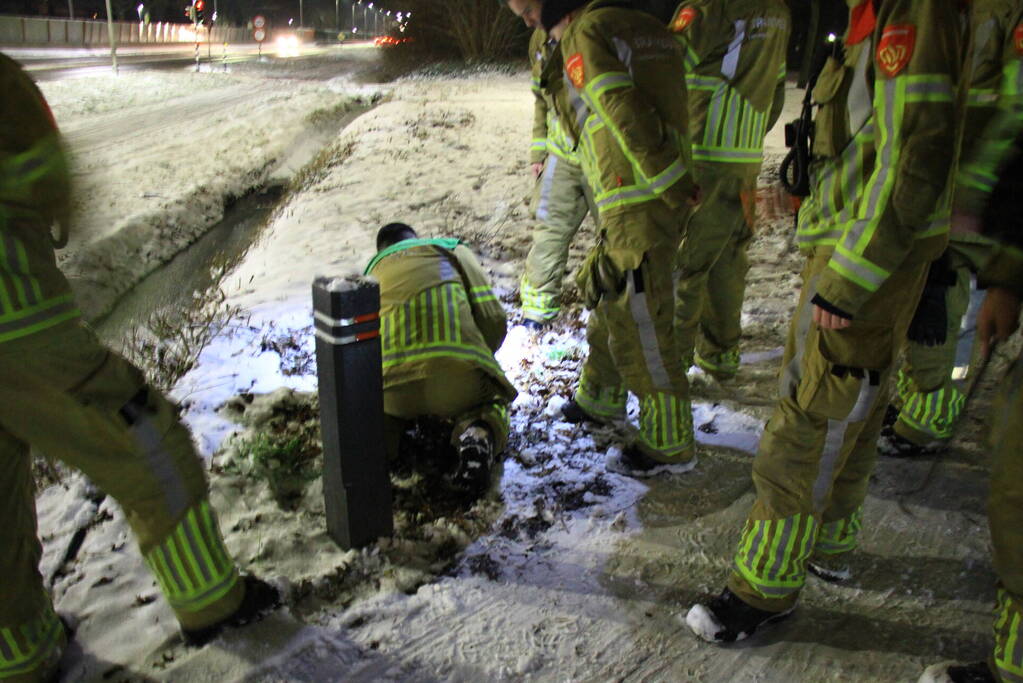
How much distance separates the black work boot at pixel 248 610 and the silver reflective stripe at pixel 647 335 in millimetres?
1864

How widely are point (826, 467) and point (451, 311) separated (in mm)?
1725

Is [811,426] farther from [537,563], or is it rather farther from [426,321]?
[426,321]

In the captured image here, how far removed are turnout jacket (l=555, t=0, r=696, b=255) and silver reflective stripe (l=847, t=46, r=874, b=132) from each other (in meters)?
0.87

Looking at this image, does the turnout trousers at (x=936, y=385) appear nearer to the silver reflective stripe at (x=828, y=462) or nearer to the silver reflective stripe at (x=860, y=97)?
the silver reflective stripe at (x=828, y=462)

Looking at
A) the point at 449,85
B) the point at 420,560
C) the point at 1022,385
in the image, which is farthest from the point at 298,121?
the point at 1022,385

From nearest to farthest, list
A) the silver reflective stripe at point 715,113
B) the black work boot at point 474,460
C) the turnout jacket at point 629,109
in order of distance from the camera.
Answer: the turnout jacket at point 629,109
the black work boot at point 474,460
the silver reflective stripe at point 715,113

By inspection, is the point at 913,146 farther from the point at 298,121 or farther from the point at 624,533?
the point at 298,121

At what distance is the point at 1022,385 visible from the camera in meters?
2.00

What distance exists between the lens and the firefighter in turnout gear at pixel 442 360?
3.27 meters

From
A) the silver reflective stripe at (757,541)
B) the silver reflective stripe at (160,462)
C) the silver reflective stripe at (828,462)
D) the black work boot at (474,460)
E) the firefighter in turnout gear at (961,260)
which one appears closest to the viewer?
the silver reflective stripe at (160,462)

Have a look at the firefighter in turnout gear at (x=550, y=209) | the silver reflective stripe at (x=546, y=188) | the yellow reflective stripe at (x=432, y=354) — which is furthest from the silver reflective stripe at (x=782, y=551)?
the silver reflective stripe at (x=546, y=188)

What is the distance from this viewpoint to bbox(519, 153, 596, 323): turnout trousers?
523cm

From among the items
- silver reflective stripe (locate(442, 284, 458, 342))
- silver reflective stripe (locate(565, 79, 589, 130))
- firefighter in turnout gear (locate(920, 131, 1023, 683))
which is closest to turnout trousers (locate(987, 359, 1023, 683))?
firefighter in turnout gear (locate(920, 131, 1023, 683))

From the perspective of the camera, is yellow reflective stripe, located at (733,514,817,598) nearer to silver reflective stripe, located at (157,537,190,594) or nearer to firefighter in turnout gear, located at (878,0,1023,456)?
firefighter in turnout gear, located at (878,0,1023,456)
